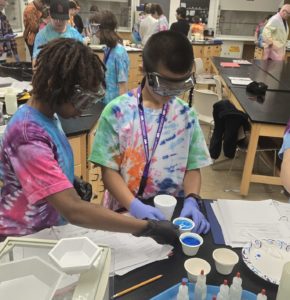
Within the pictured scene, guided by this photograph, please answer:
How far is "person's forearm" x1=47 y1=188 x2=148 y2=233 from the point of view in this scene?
996 millimetres

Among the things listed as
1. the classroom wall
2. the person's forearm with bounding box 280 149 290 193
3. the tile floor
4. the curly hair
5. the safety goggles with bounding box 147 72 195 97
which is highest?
the classroom wall

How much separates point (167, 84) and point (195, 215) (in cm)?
50

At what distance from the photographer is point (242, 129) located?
3129 millimetres

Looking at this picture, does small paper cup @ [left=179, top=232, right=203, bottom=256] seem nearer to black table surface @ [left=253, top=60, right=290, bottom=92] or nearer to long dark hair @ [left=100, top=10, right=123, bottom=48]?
long dark hair @ [left=100, top=10, right=123, bottom=48]

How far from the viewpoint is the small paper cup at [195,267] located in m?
1.01

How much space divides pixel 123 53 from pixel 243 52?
664 centimetres

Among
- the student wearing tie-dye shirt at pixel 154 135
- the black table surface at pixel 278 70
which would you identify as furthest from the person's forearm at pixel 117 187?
the black table surface at pixel 278 70

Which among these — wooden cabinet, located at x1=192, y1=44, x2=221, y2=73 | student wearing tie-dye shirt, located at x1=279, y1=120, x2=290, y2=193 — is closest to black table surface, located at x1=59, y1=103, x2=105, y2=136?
student wearing tie-dye shirt, located at x1=279, y1=120, x2=290, y2=193

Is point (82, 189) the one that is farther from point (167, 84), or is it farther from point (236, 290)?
point (236, 290)

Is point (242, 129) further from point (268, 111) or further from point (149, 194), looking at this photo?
point (149, 194)

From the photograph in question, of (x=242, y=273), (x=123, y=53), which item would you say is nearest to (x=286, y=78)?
(x=123, y=53)

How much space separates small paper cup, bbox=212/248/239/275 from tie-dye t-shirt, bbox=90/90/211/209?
1.40 ft

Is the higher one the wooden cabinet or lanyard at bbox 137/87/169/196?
lanyard at bbox 137/87/169/196

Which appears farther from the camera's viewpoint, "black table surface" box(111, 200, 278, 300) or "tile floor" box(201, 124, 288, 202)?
"tile floor" box(201, 124, 288, 202)
